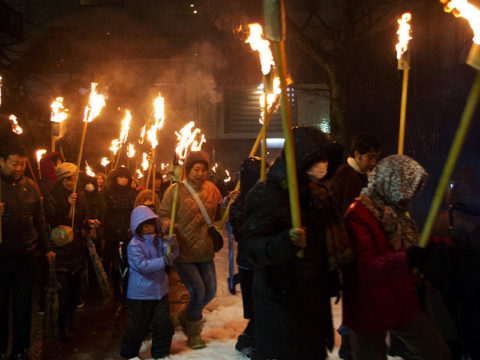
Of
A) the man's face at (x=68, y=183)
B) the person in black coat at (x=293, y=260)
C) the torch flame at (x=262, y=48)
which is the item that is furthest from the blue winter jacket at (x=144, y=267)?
the torch flame at (x=262, y=48)

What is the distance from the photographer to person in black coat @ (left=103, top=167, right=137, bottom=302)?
22.2ft

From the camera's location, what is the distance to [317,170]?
9.39ft

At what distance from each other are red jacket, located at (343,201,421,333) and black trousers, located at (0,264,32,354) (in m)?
3.41

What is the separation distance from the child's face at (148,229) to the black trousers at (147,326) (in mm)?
723

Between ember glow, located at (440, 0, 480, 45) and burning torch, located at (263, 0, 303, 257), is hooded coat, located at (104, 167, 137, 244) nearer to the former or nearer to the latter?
burning torch, located at (263, 0, 303, 257)

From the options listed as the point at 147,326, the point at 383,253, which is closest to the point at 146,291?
the point at 147,326

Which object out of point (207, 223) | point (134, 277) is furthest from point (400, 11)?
point (134, 277)

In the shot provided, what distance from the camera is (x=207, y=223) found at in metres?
5.16

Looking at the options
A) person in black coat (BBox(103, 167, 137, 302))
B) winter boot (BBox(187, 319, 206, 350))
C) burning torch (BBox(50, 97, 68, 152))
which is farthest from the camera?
person in black coat (BBox(103, 167, 137, 302))

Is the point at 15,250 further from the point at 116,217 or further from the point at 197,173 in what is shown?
the point at 116,217

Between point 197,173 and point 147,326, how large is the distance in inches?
71.8

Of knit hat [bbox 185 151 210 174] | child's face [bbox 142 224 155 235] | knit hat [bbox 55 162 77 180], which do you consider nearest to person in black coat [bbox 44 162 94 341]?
knit hat [bbox 55 162 77 180]

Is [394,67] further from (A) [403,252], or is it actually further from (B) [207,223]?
(A) [403,252]

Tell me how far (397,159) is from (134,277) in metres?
2.89
